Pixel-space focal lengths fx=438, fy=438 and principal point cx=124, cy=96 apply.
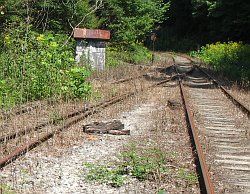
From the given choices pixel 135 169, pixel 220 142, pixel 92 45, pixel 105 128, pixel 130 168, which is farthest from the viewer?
pixel 92 45

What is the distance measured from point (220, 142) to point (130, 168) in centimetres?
263

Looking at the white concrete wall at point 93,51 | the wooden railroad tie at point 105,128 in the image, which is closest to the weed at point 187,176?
the wooden railroad tie at point 105,128

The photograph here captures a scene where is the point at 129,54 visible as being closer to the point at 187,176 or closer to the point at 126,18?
the point at 126,18

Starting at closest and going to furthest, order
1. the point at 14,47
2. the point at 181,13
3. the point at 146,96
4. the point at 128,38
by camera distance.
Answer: the point at 14,47 → the point at 146,96 → the point at 128,38 → the point at 181,13

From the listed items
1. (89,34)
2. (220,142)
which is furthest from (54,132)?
(89,34)

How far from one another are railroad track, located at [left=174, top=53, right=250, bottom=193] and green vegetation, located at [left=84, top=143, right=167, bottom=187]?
1.99ft

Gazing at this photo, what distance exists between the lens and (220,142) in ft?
26.8

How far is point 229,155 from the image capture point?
7.28 meters

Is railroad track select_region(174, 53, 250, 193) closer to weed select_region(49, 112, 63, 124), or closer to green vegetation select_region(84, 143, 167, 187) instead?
green vegetation select_region(84, 143, 167, 187)

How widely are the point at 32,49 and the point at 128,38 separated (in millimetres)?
13311

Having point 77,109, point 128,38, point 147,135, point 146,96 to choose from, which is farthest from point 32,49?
point 128,38

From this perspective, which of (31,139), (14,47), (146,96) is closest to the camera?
(31,139)

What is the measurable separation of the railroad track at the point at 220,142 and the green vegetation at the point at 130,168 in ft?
1.99

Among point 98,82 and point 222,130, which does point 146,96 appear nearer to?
point 98,82
